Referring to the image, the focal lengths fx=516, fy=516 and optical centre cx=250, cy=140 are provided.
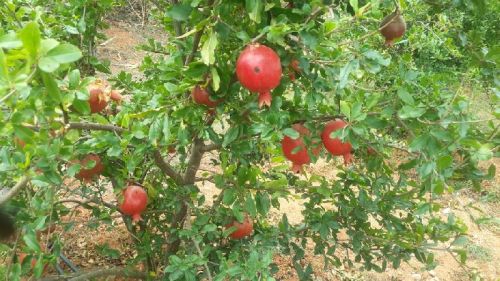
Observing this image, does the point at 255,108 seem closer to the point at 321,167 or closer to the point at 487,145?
the point at 487,145

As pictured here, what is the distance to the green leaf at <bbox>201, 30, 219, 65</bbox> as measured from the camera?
3.73 ft

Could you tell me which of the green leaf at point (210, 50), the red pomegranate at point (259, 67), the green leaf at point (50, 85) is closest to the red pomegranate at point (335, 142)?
the red pomegranate at point (259, 67)

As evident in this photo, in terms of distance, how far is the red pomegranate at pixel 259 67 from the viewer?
1085mm

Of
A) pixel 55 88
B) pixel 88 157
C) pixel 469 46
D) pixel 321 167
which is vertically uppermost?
pixel 55 88

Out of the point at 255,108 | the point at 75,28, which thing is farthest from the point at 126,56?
the point at 255,108

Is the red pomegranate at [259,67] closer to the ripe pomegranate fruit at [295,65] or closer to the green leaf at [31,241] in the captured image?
the ripe pomegranate fruit at [295,65]

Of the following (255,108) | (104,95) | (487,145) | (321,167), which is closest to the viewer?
(487,145)

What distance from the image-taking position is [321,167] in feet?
14.5

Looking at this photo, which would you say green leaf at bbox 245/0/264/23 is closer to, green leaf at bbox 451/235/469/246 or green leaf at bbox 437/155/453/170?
green leaf at bbox 437/155/453/170

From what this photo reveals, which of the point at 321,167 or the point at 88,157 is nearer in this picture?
the point at 88,157

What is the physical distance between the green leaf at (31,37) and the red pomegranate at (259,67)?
46 centimetres

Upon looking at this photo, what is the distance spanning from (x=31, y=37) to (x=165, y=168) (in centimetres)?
109

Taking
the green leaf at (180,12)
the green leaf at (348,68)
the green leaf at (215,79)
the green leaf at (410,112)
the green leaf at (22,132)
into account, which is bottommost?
the green leaf at (410,112)

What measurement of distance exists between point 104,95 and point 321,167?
10.3 ft
